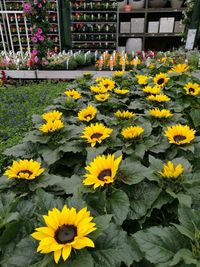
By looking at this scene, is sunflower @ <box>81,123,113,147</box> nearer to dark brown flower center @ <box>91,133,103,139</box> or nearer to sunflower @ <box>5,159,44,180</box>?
dark brown flower center @ <box>91,133,103,139</box>

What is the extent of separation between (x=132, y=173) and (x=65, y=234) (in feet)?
1.57

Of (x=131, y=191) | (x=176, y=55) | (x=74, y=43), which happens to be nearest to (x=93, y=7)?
(x=74, y=43)

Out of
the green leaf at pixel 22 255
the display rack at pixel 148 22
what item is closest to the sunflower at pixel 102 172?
the green leaf at pixel 22 255

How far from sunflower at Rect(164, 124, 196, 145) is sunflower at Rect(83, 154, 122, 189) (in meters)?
0.44

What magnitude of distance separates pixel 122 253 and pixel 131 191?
355 mm

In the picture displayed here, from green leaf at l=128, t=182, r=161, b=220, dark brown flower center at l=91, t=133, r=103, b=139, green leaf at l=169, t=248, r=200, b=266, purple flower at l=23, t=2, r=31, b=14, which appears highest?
purple flower at l=23, t=2, r=31, b=14

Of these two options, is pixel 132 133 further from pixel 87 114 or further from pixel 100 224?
pixel 100 224

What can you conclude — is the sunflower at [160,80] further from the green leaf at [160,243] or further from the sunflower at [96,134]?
the green leaf at [160,243]

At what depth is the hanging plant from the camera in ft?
15.9

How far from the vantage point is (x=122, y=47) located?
28.9ft

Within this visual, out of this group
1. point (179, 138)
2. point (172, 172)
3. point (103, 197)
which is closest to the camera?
point (103, 197)

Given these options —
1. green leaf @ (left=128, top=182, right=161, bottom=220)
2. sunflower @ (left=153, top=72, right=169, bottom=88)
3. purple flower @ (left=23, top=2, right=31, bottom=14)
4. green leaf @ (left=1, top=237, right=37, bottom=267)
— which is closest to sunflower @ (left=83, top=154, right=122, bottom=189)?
green leaf @ (left=128, top=182, right=161, bottom=220)

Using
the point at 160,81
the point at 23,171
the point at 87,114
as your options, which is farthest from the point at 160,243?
the point at 160,81

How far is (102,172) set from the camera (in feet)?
3.83
